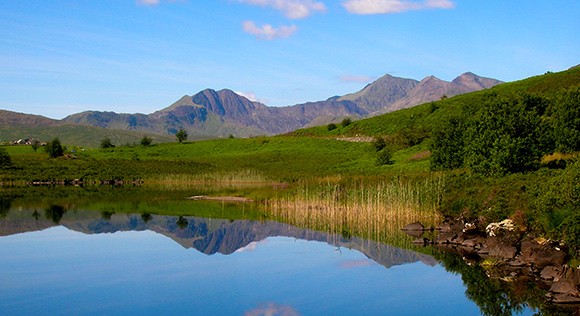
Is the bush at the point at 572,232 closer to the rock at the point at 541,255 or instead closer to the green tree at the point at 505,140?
the rock at the point at 541,255

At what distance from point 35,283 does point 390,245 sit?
18523 mm

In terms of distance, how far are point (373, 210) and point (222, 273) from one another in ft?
54.2

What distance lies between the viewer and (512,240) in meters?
31.2

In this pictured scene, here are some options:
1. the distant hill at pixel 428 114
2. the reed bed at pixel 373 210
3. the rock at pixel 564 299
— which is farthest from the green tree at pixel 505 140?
the distant hill at pixel 428 114

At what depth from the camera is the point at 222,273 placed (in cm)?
3020

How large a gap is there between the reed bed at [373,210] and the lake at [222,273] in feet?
5.33

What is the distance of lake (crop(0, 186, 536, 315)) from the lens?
77.8 feet

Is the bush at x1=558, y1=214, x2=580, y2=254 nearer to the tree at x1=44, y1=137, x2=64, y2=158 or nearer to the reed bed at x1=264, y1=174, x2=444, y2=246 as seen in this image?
the reed bed at x1=264, y1=174, x2=444, y2=246

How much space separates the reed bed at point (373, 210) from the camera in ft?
135

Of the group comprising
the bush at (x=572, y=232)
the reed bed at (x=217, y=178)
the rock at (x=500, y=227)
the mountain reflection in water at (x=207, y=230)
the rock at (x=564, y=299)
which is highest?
the bush at (x=572, y=232)

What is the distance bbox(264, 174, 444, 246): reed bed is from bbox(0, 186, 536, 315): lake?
5.33ft

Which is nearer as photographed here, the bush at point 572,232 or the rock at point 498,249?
the bush at point 572,232

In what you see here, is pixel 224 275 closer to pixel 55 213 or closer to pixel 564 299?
pixel 564 299

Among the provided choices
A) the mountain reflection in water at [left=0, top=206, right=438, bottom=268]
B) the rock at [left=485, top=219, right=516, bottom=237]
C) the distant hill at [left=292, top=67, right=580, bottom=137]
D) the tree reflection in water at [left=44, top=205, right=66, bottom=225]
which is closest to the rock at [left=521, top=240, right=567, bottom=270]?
the rock at [left=485, top=219, right=516, bottom=237]
